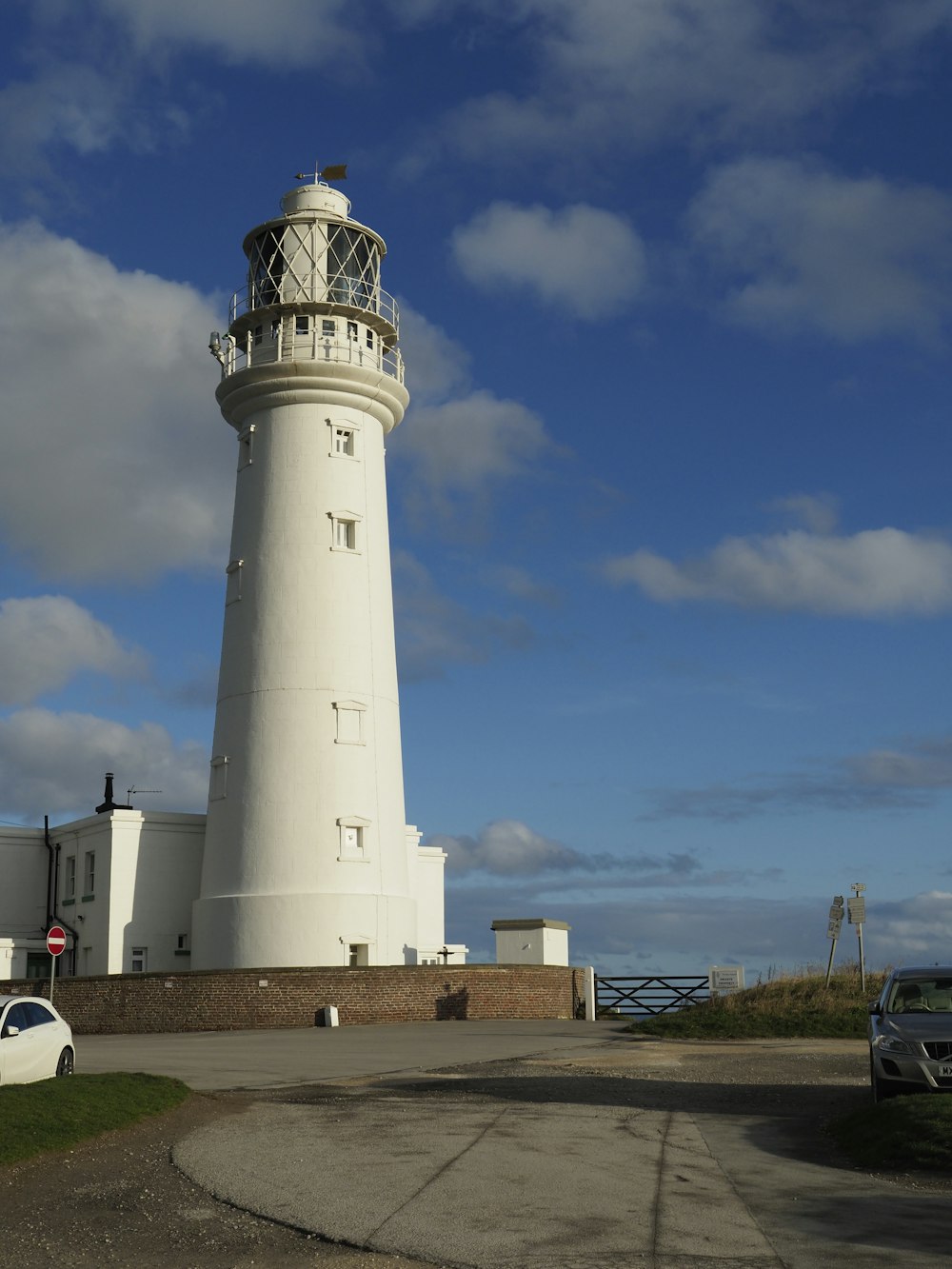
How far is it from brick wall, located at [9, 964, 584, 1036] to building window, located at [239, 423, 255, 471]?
14006 millimetres

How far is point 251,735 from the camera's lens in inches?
1441

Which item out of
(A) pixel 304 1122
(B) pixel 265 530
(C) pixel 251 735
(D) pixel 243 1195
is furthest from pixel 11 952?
(D) pixel 243 1195

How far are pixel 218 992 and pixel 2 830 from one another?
13871 mm

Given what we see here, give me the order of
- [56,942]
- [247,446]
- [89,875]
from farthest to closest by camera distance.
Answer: [89,875], [247,446], [56,942]

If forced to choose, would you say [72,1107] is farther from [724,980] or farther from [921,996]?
[724,980]

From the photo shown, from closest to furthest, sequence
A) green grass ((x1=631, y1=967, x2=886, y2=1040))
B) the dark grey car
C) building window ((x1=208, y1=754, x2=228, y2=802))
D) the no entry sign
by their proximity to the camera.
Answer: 1. the dark grey car
2. green grass ((x1=631, y1=967, x2=886, y2=1040))
3. the no entry sign
4. building window ((x1=208, y1=754, x2=228, y2=802))

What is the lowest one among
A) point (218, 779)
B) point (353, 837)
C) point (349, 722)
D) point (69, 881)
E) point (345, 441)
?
point (69, 881)

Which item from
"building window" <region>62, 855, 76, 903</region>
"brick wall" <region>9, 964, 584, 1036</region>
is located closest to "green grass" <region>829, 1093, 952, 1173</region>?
"brick wall" <region>9, 964, 584, 1036</region>

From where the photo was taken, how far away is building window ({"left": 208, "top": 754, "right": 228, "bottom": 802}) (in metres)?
37.1

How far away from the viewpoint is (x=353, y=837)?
3616 centimetres

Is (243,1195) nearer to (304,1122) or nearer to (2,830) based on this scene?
(304,1122)

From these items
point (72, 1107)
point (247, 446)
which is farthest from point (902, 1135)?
point (247, 446)

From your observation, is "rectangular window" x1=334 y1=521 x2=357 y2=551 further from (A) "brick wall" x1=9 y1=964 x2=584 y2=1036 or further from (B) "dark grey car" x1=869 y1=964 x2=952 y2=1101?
(B) "dark grey car" x1=869 y1=964 x2=952 y2=1101

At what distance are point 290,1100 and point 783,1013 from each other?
1645 centimetres
